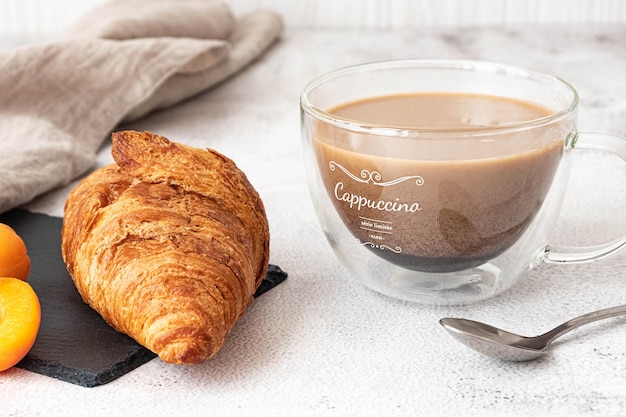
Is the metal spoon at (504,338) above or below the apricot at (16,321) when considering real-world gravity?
below

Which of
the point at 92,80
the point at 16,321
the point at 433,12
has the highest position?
the point at 16,321

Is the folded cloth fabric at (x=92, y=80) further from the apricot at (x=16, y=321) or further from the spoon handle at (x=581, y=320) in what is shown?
the spoon handle at (x=581, y=320)

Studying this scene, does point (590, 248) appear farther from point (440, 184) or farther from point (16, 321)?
point (16, 321)

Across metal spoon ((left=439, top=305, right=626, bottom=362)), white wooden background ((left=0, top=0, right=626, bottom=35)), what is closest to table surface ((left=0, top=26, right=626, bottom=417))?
metal spoon ((left=439, top=305, right=626, bottom=362))

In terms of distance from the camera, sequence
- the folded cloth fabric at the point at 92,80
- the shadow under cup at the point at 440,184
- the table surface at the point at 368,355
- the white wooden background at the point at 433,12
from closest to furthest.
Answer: the table surface at the point at 368,355 < the shadow under cup at the point at 440,184 < the folded cloth fabric at the point at 92,80 < the white wooden background at the point at 433,12

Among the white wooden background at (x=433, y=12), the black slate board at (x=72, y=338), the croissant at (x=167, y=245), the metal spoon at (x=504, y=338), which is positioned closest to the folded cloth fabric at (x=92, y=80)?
the black slate board at (x=72, y=338)

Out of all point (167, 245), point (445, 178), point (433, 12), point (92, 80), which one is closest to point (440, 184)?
point (445, 178)
